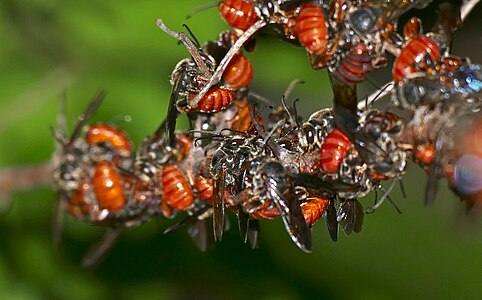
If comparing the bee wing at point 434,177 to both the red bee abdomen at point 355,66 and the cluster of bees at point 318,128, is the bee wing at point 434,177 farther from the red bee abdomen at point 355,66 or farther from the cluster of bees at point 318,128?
the red bee abdomen at point 355,66

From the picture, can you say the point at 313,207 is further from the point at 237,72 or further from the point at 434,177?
the point at 237,72

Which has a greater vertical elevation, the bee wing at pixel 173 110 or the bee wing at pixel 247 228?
the bee wing at pixel 173 110

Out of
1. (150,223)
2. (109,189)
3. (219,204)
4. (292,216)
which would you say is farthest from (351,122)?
(150,223)

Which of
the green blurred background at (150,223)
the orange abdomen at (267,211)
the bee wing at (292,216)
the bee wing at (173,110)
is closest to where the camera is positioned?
the bee wing at (292,216)

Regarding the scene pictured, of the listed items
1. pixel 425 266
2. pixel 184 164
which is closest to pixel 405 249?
pixel 425 266

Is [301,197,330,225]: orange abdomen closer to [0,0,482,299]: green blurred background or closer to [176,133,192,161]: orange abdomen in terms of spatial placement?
[176,133,192,161]: orange abdomen

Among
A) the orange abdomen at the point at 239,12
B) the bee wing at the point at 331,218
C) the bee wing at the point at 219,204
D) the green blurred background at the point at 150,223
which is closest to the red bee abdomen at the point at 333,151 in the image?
the bee wing at the point at 331,218

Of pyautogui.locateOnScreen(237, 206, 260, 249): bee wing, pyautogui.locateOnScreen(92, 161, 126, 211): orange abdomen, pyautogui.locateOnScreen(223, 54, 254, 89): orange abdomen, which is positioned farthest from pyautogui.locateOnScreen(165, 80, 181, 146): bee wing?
pyautogui.locateOnScreen(92, 161, 126, 211): orange abdomen

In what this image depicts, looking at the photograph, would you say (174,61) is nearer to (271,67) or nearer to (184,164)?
(271,67)
